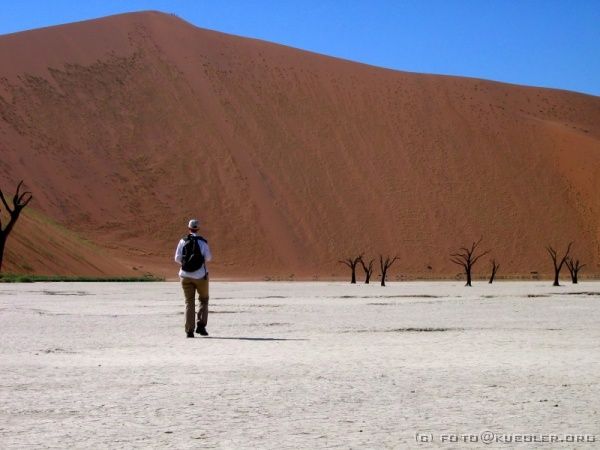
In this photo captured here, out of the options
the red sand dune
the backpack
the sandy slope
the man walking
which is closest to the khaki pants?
the man walking

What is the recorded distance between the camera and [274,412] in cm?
706

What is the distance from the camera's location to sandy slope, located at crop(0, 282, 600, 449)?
249 inches

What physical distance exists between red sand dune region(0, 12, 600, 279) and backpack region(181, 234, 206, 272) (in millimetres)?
36850

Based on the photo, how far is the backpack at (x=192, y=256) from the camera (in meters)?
13.7

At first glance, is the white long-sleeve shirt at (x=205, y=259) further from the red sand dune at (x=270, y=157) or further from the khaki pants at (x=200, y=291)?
the red sand dune at (x=270, y=157)

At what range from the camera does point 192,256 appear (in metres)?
13.7

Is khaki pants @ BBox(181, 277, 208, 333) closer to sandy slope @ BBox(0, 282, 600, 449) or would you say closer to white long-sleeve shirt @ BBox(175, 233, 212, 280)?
white long-sleeve shirt @ BBox(175, 233, 212, 280)

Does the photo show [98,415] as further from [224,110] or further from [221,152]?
[224,110]

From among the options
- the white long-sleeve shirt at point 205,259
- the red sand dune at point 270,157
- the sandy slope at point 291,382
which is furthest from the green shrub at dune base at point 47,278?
the white long-sleeve shirt at point 205,259

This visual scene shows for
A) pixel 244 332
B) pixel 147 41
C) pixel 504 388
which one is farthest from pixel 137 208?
pixel 504 388

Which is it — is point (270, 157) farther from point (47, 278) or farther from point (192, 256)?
point (192, 256)

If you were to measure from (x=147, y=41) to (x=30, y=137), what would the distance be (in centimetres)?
2012

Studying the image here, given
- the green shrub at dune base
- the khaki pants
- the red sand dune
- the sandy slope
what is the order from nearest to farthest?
the sandy slope → the khaki pants → the green shrub at dune base → the red sand dune

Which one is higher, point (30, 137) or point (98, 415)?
point (30, 137)
